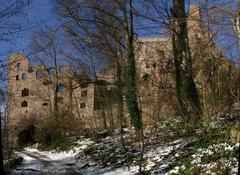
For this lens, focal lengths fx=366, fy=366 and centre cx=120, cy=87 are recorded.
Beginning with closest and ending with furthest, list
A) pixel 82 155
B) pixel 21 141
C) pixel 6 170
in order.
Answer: pixel 6 170 → pixel 82 155 → pixel 21 141

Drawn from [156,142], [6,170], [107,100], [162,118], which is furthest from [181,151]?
[107,100]

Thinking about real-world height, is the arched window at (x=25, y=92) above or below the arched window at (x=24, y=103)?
above

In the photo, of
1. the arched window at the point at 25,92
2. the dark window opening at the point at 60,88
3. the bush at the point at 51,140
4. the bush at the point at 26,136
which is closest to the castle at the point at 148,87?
the bush at the point at 51,140

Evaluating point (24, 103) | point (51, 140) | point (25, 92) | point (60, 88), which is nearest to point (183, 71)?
point (51, 140)

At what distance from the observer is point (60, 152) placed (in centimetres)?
2238

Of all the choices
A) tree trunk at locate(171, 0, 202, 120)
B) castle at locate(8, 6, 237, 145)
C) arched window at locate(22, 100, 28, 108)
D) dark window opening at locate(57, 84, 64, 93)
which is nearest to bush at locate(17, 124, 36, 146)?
castle at locate(8, 6, 237, 145)

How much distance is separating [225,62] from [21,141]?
22353mm

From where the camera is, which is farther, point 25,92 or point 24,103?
point 25,92

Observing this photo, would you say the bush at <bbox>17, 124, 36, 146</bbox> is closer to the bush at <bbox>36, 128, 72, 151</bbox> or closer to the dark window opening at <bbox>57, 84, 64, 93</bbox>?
the bush at <bbox>36, 128, 72, 151</bbox>

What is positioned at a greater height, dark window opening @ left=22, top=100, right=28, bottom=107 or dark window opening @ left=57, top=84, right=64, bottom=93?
dark window opening @ left=57, top=84, right=64, bottom=93

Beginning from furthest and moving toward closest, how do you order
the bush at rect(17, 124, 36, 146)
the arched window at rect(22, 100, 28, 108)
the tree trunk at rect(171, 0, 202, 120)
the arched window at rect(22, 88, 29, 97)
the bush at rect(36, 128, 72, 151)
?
the arched window at rect(22, 88, 29, 97)
the arched window at rect(22, 100, 28, 108)
the bush at rect(17, 124, 36, 146)
the bush at rect(36, 128, 72, 151)
the tree trunk at rect(171, 0, 202, 120)

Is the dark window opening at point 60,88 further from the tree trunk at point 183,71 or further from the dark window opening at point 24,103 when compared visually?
the tree trunk at point 183,71

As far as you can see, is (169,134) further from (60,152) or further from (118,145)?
(60,152)

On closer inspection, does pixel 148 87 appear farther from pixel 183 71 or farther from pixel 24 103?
pixel 24 103
